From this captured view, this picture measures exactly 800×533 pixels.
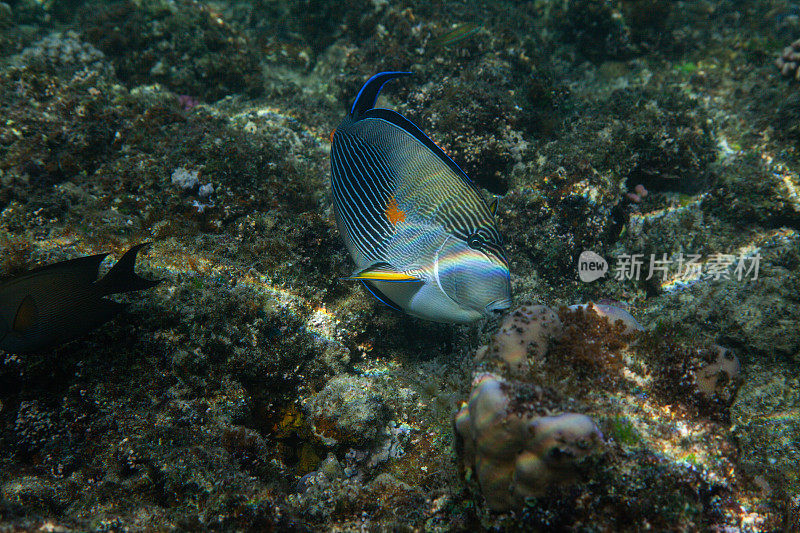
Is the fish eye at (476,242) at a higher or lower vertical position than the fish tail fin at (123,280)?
higher

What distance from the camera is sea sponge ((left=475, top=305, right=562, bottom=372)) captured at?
2.06 meters

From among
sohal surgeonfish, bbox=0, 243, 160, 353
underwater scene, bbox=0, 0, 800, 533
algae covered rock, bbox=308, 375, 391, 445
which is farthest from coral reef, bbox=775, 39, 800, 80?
sohal surgeonfish, bbox=0, 243, 160, 353

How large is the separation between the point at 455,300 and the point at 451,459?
990mm

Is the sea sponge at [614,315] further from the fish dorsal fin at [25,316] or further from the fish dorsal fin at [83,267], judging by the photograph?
the fish dorsal fin at [25,316]

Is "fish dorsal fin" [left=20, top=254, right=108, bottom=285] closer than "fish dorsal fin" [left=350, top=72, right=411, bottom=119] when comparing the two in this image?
Yes

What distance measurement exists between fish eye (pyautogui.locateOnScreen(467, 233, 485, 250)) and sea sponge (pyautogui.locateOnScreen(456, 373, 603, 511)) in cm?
73

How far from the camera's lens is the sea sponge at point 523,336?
2.06 m

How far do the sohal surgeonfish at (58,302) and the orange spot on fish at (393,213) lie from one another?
142cm

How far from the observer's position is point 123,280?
2.20 metres

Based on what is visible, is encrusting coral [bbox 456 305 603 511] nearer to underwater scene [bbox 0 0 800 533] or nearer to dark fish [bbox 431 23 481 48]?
underwater scene [bbox 0 0 800 533]

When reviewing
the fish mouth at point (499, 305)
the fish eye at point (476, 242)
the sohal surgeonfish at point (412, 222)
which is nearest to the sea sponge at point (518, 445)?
the fish mouth at point (499, 305)

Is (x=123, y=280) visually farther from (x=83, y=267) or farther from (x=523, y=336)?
(x=523, y=336)

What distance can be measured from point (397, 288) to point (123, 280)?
1.66 meters

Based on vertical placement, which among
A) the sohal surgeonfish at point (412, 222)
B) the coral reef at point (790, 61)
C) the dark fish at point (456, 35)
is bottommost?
the sohal surgeonfish at point (412, 222)
